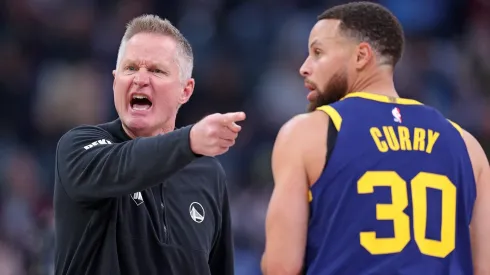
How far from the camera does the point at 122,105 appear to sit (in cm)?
468

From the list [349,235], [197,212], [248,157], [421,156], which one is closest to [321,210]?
[349,235]

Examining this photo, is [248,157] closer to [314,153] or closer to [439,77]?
[439,77]

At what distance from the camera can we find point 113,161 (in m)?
4.07

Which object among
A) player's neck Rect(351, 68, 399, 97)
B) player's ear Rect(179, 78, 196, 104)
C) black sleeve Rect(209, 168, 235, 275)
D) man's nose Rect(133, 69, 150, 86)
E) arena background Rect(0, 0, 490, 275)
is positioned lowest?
arena background Rect(0, 0, 490, 275)

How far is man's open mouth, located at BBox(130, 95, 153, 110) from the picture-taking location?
15.4 feet

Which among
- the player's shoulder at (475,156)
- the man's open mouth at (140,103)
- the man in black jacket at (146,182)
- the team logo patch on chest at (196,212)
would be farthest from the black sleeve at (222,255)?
the player's shoulder at (475,156)

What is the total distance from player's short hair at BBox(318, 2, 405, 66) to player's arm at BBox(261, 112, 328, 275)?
506mm

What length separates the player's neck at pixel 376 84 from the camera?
14.7 ft

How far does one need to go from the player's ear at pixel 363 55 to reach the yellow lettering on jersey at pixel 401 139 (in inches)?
13.4

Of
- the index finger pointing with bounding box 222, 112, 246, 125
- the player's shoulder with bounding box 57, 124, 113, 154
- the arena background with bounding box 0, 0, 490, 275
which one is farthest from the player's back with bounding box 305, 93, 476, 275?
the arena background with bounding box 0, 0, 490, 275

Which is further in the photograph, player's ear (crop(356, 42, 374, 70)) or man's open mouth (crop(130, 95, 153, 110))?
man's open mouth (crop(130, 95, 153, 110))

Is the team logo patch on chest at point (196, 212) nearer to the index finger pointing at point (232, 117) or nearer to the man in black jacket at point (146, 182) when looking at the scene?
the man in black jacket at point (146, 182)

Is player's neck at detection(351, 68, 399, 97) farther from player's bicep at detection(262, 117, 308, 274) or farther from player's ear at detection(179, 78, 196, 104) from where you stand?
player's ear at detection(179, 78, 196, 104)

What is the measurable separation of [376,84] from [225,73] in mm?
7093
